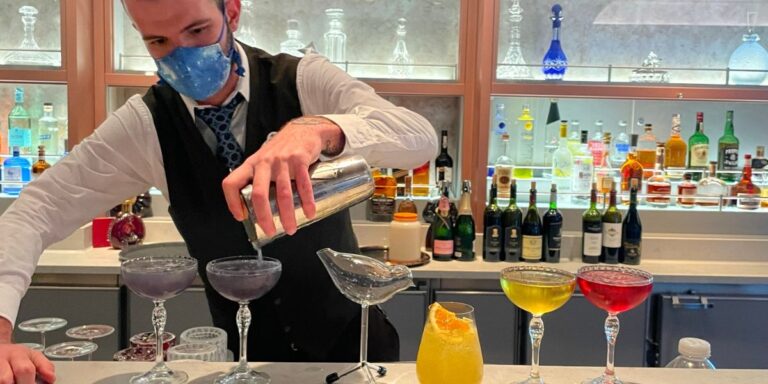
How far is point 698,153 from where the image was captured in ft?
9.98

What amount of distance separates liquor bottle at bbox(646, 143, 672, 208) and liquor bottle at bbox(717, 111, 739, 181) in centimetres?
25

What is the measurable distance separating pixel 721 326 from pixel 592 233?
23.0 inches

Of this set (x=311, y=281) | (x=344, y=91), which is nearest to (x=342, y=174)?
(x=344, y=91)

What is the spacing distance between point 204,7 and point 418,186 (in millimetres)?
1864

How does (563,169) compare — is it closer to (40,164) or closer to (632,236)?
(632,236)

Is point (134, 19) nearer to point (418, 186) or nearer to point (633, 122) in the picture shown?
point (418, 186)

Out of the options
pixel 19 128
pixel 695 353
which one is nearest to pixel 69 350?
pixel 695 353

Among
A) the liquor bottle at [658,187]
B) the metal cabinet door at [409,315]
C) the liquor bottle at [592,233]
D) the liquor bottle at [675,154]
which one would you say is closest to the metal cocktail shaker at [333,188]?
the metal cabinet door at [409,315]

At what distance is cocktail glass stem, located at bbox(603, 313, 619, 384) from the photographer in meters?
1.10

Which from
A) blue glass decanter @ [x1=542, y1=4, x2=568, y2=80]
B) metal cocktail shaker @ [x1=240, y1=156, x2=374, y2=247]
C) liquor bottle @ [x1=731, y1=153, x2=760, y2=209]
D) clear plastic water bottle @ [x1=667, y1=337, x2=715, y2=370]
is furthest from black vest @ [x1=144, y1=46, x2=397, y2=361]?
liquor bottle @ [x1=731, y1=153, x2=760, y2=209]

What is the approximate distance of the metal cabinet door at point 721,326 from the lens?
8.54 feet

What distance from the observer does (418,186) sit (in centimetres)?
309

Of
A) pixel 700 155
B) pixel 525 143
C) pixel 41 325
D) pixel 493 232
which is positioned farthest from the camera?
pixel 525 143

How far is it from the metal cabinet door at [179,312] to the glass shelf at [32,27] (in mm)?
1267
